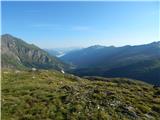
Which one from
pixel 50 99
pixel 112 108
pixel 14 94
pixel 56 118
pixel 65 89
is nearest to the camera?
pixel 56 118

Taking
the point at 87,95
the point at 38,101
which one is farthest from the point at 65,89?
the point at 38,101

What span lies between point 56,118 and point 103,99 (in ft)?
32.3

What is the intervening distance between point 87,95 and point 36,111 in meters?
9.70

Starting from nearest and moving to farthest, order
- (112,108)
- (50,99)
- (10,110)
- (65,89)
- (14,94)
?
(10,110) → (112,108) → (50,99) → (14,94) → (65,89)

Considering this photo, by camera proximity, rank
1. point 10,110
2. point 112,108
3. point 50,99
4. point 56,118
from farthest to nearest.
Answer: point 50,99, point 112,108, point 10,110, point 56,118

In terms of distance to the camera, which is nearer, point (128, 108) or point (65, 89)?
point (128, 108)

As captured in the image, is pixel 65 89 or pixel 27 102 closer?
pixel 27 102

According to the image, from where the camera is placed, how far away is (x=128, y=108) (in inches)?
1380

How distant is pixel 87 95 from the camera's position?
39.4 metres

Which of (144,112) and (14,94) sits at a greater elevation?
(14,94)

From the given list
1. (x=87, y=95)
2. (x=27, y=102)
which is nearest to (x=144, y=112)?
(x=87, y=95)

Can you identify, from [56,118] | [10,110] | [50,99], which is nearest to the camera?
[56,118]

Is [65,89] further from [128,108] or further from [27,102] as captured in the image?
[128,108]

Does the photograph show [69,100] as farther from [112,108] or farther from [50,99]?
[112,108]
